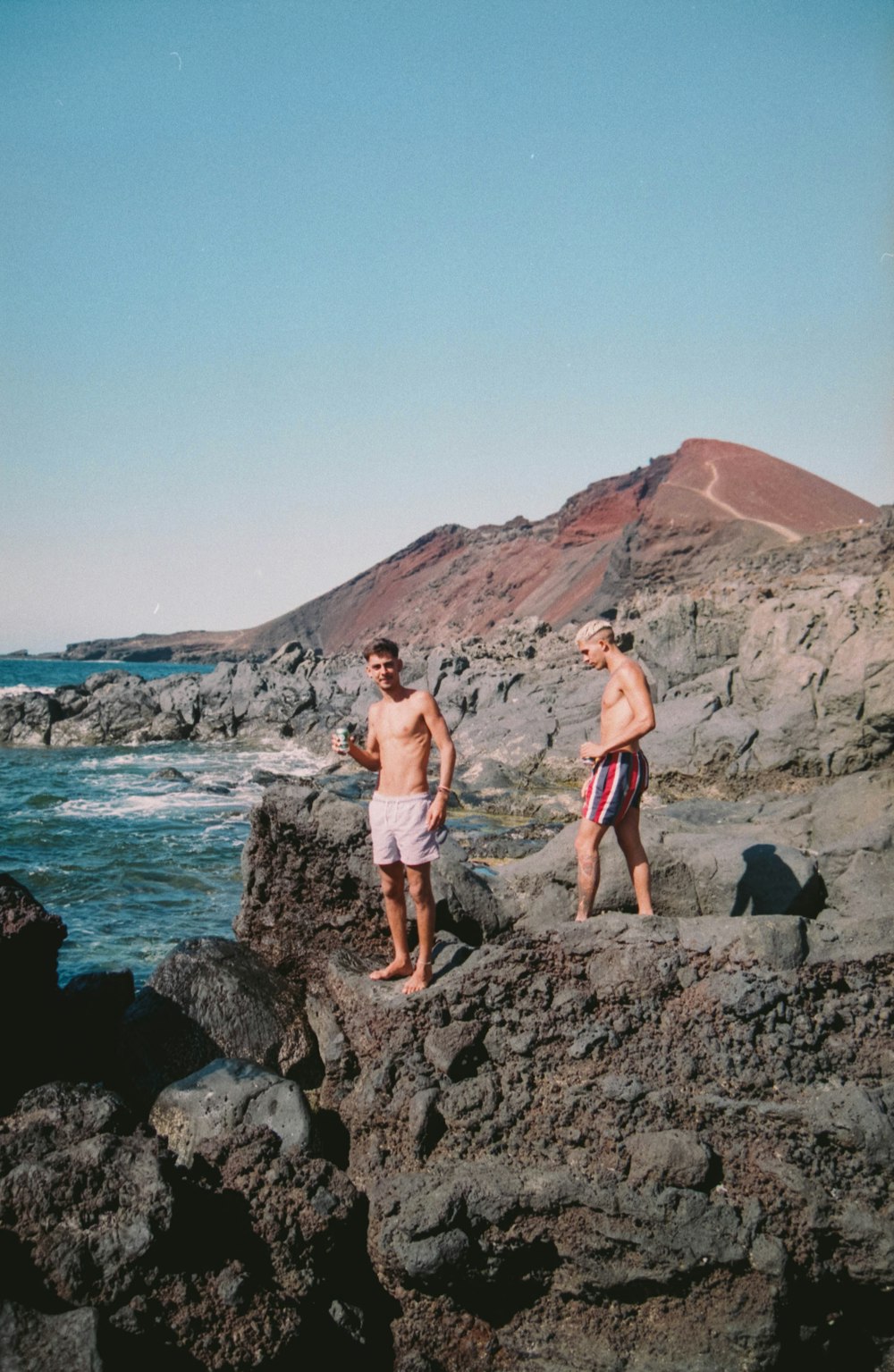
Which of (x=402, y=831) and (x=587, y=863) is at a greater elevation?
(x=402, y=831)

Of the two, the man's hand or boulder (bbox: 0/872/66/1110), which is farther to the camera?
the man's hand

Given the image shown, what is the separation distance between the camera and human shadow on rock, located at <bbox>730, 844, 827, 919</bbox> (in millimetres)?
5176

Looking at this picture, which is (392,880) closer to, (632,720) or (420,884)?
(420,884)

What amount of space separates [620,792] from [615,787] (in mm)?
42

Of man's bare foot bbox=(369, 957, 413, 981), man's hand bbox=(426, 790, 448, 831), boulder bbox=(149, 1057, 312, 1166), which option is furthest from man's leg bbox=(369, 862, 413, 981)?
boulder bbox=(149, 1057, 312, 1166)

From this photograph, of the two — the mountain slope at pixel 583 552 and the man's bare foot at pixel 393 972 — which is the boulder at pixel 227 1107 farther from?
the mountain slope at pixel 583 552

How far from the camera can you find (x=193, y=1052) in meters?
4.75

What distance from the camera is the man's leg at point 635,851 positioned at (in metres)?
4.80

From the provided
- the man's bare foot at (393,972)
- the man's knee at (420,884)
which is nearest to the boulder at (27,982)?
the man's bare foot at (393,972)

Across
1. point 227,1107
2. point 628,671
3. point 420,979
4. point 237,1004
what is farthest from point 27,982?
point 628,671

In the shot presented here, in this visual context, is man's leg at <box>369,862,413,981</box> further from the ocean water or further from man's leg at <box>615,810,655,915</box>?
the ocean water

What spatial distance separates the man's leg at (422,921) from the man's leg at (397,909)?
92mm

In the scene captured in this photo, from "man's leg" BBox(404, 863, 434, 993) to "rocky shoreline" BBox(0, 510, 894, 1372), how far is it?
0.12 metres

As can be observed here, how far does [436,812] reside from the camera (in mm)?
4438
